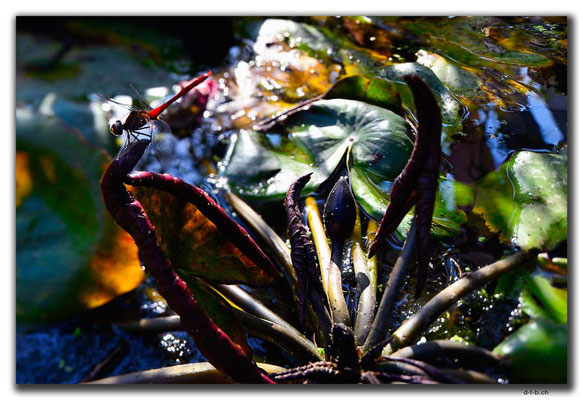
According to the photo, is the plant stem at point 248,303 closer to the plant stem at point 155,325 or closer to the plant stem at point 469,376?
the plant stem at point 155,325

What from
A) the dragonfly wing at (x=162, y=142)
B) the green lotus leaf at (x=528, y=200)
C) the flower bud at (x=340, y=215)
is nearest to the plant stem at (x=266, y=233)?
the flower bud at (x=340, y=215)

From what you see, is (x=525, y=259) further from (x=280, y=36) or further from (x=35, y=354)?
(x=280, y=36)

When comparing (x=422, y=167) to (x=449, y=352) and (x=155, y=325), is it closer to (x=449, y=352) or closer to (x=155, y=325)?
(x=449, y=352)

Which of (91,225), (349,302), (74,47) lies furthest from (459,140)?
(74,47)

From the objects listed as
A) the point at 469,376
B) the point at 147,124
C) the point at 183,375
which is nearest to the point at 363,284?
the point at 469,376

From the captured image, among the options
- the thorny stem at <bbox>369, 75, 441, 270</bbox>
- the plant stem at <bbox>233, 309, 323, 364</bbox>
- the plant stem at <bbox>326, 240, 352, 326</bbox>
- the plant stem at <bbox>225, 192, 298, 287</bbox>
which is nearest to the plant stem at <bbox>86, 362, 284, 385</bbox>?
the plant stem at <bbox>233, 309, 323, 364</bbox>

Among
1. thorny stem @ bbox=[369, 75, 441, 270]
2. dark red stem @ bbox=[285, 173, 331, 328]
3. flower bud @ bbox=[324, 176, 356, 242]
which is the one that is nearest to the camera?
thorny stem @ bbox=[369, 75, 441, 270]

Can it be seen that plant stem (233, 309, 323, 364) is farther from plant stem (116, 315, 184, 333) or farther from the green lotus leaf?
the green lotus leaf
